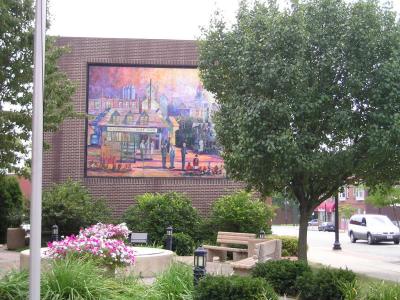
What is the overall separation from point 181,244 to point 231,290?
13.4 metres

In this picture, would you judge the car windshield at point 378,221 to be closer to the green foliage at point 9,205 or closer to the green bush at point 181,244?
the green bush at point 181,244

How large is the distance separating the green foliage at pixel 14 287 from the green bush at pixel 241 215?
15.0 meters

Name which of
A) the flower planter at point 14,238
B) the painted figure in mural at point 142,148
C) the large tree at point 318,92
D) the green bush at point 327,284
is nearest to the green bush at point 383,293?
the green bush at point 327,284

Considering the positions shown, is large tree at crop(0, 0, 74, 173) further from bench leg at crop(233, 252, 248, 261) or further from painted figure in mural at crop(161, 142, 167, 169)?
painted figure in mural at crop(161, 142, 167, 169)

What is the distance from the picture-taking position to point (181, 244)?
68.5 ft

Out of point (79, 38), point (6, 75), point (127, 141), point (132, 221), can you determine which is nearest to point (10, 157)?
point (6, 75)

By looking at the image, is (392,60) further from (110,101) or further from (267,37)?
(110,101)

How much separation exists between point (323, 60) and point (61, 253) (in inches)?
286

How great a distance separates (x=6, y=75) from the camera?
15062mm

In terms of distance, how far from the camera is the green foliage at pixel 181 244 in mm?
20859

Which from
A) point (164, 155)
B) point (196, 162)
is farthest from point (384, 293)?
point (164, 155)

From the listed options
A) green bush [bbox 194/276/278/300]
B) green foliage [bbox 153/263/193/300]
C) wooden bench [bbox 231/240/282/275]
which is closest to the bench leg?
wooden bench [bbox 231/240/282/275]

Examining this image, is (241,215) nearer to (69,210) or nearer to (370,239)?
(69,210)

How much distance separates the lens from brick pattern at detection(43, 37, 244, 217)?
83.6 ft
